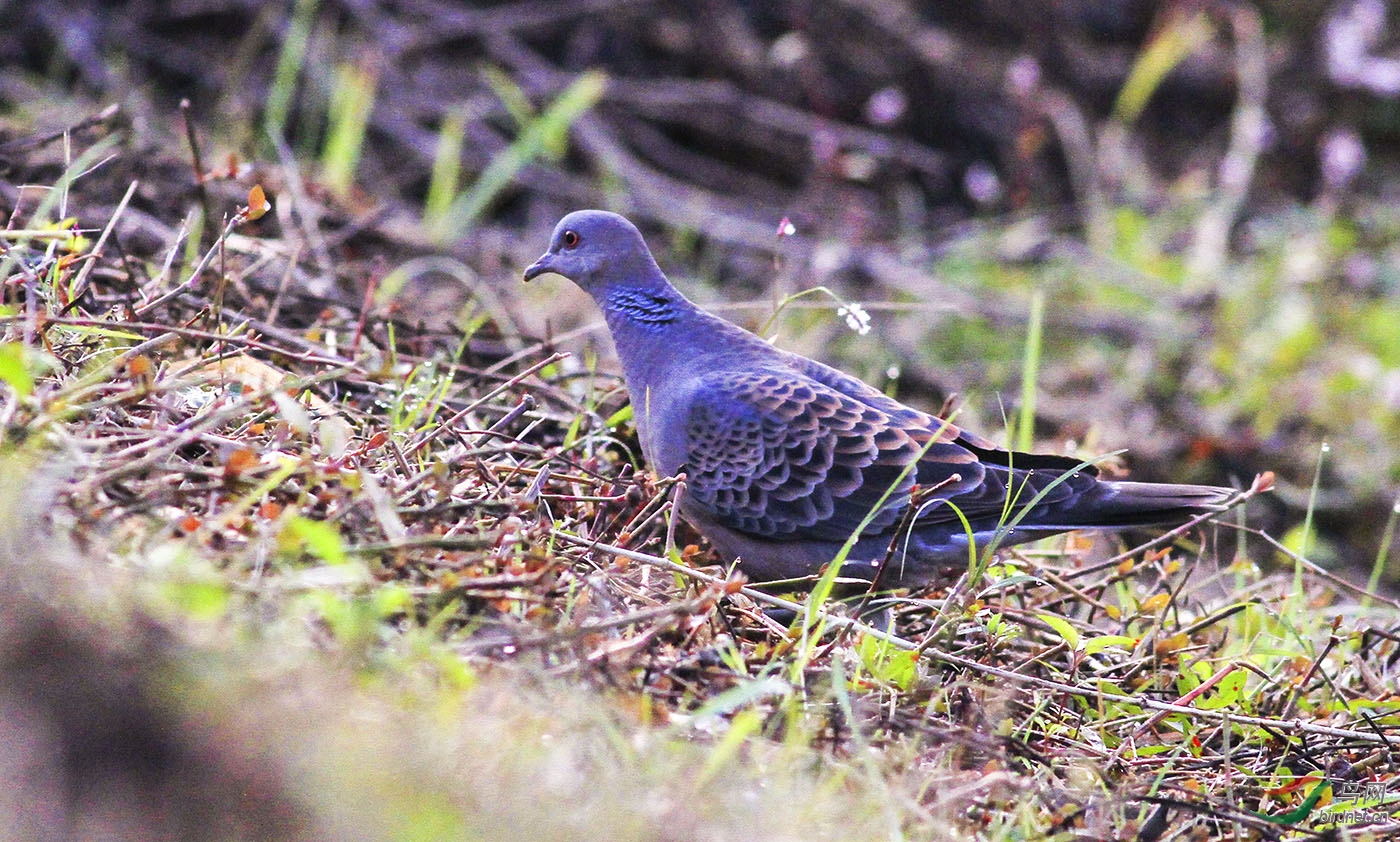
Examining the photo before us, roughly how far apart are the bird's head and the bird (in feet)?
1.29

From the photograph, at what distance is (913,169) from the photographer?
8047 millimetres

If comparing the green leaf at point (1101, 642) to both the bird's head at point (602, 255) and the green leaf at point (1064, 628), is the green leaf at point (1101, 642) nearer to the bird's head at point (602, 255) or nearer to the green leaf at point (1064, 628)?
the green leaf at point (1064, 628)

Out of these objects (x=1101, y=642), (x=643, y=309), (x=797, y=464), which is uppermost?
(x=643, y=309)

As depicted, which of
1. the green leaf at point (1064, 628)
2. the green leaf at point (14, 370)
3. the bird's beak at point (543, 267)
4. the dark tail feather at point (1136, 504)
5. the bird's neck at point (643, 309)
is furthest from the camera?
A: the bird's beak at point (543, 267)

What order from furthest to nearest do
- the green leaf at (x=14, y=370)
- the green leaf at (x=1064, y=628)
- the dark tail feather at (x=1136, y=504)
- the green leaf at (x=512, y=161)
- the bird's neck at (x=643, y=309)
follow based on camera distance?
the green leaf at (x=512, y=161)
the bird's neck at (x=643, y=309)
the dark tail feather at (x=1136, y=504)
the green leaf at (x=1064, y=628)
the green leaf at (x=14, y=370)

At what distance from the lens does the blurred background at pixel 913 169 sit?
6145 mm

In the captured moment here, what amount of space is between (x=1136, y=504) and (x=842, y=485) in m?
0.73

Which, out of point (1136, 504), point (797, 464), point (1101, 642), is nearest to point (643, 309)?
point (797, 464)

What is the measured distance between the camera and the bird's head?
12.9ft

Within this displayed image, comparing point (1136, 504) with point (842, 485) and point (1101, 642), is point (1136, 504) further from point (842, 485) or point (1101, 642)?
point (842, 485)

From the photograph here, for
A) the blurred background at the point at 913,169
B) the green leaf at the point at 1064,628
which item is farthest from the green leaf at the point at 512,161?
the green leaf at the point at 1064,628

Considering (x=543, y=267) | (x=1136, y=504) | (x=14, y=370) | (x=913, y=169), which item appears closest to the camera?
(x=14, y=370)

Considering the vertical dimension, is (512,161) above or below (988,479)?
below

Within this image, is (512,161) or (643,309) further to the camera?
(512,161)
